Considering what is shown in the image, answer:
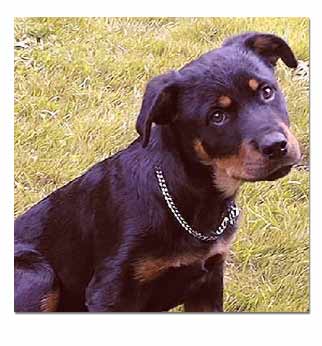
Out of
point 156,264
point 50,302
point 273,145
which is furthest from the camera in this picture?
point 50,302

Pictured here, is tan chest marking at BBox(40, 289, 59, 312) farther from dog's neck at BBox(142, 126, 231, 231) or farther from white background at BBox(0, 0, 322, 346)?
dog's neck at BBox(142, 126, 231, 231)

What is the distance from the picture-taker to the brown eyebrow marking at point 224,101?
2151 millimetres

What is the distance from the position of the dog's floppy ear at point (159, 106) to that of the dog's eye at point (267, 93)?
21 cm

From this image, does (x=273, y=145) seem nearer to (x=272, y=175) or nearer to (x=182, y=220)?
(x=272, y=175)

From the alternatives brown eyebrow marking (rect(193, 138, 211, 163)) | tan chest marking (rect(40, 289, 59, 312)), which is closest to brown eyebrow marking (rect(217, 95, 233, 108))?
brown eyebrow marking (rect(193, 138, 211, 163))

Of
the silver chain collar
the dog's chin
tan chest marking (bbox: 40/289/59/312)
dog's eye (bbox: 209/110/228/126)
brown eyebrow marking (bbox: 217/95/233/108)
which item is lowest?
tan chest marking (bbox: 40/289/59/312)

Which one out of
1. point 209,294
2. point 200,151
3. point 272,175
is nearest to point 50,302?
point 209,294

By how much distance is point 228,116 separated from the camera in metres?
2.16

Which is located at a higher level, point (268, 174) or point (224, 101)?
point (224, 101)

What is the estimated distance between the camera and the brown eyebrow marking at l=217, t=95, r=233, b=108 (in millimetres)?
2151

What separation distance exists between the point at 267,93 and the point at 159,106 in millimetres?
265

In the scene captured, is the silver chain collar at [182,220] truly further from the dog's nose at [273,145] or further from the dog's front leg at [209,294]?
the dog's nose at [273,145]
